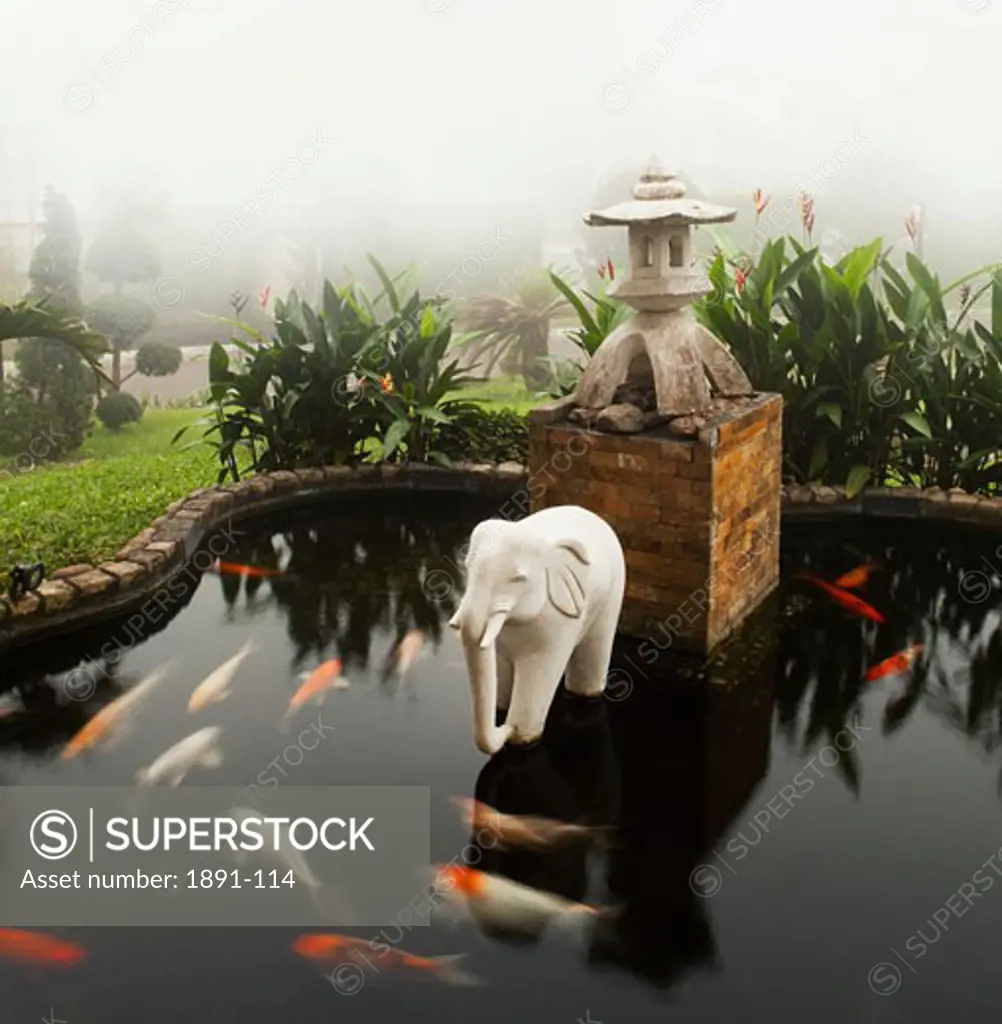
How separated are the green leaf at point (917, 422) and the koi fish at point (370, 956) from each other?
371 centimetres

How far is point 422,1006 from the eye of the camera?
2340 millimetres

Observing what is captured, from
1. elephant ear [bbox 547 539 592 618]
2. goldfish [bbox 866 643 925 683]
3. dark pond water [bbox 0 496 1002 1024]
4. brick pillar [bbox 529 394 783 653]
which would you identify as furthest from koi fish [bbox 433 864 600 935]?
goldfish [bbox 866 643 925 683]

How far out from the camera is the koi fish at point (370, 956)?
2.42 metres

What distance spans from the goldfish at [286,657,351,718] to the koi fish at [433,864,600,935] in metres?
1.04

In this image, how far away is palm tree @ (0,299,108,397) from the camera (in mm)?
5465

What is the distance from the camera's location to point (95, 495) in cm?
549

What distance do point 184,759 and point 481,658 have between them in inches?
37.5

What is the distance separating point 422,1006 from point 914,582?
301cm

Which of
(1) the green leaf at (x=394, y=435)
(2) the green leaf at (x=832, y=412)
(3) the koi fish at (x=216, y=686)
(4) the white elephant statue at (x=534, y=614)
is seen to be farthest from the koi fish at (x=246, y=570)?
(2) the green leaf at (x=832, y=412)

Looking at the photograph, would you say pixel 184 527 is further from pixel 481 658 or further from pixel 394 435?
pixel 481 658

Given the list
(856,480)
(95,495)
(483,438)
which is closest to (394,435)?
(483,438)

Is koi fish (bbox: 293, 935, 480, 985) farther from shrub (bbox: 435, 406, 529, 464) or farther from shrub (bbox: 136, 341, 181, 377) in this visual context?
shrub (bbox: 136, 341, 181, 377)

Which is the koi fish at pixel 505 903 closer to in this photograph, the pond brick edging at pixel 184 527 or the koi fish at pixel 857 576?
the pond brick edging at pixel 184 527

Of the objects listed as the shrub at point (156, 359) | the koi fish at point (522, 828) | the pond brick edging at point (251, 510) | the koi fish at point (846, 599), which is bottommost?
the koi fish at point (522, 828)
